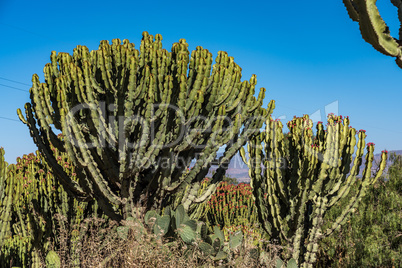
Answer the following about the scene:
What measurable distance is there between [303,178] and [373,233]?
7.89 feet

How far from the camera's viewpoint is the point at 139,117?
552 centimetres

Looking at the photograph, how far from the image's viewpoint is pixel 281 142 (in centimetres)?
611

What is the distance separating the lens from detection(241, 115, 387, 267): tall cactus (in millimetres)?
5684

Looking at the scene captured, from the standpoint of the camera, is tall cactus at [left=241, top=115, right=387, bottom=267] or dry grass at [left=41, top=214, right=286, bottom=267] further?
tall cactus at [left=241, top=115, right=387, bottom=267]

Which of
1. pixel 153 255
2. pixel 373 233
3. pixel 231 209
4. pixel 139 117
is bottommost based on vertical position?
pixel 231 209

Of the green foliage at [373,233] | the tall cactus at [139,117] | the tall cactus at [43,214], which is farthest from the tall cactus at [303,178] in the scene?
the tall cactus at [43,214]

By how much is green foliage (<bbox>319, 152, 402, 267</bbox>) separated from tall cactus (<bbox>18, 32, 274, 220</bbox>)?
2890 millimetres

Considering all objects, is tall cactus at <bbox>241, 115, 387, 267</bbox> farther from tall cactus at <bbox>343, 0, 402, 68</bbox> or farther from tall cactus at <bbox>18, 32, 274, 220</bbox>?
tall cactus at <bbox>343, 0, 402, 68</bbox>

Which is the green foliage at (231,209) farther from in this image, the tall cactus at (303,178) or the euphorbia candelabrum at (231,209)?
the tall cactus at (303,178)

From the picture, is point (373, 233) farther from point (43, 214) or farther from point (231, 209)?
point (43, 214)

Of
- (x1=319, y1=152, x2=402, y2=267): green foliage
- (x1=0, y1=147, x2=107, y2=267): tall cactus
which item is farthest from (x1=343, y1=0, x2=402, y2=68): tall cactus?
(x1=0, y1=147, x2=107, y2=267): tall cactus

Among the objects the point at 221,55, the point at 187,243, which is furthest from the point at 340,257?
the point at 221,55

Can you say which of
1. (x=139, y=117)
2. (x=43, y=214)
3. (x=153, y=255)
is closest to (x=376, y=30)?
(x=153, y=255)

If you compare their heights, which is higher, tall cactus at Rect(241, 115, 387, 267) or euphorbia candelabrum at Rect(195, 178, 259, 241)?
tall cactus at Rect(241, 115, 387, 267)
